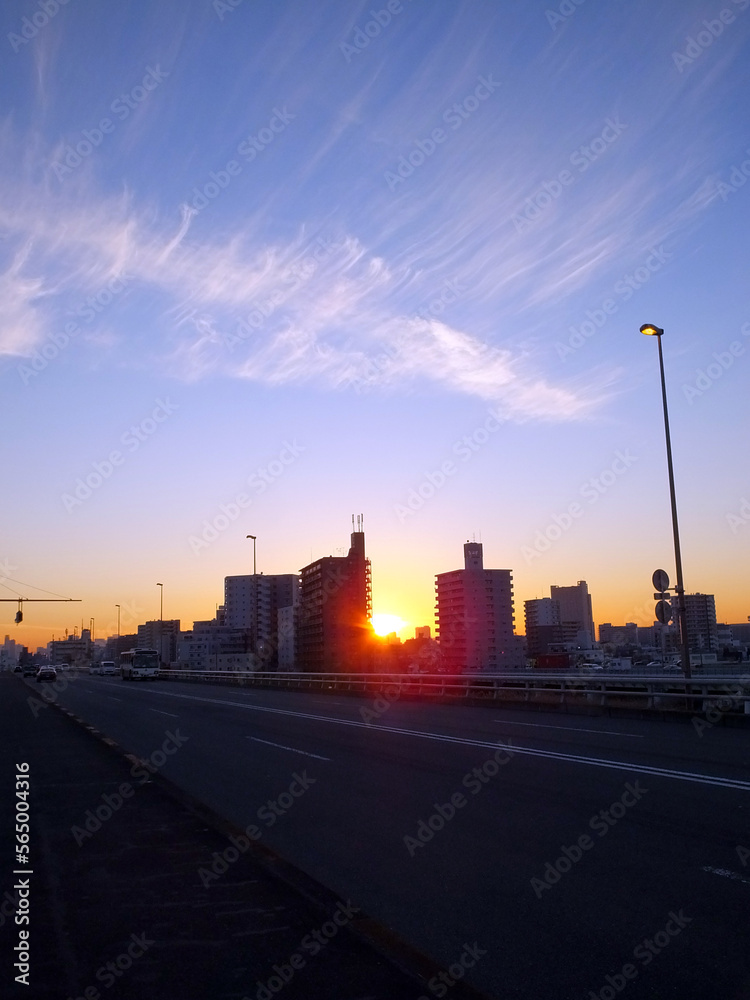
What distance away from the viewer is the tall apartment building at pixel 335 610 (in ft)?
414

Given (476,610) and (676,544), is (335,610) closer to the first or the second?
(476,610)

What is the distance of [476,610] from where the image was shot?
130m

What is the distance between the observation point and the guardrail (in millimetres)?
21672

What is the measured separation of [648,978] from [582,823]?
4168 mm

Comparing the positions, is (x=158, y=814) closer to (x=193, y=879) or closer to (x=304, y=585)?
(x=193, y=879)

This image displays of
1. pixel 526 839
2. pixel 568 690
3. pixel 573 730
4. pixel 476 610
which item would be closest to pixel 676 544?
pixel 568 690

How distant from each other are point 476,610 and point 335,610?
22.9 metres

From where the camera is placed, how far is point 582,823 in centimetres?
909

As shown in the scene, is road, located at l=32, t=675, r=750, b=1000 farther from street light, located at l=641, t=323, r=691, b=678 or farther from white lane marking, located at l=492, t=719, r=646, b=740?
street light, located at l=641, t=323, r=691, b=678

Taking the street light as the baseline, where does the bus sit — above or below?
below

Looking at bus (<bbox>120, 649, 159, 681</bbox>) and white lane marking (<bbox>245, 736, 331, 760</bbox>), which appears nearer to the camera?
white lane marking (<bbox>245, 736, 331, 760</bbox>)

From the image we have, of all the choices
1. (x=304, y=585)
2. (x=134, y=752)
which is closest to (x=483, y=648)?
(x=304, y=585)

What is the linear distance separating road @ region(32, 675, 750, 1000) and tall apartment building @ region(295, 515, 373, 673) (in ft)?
333

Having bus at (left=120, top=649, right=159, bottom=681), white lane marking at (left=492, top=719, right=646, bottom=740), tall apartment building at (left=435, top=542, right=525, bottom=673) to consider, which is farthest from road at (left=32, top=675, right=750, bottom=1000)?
tall apartment building at (left=435, top=542, right=525, bottom=673)
